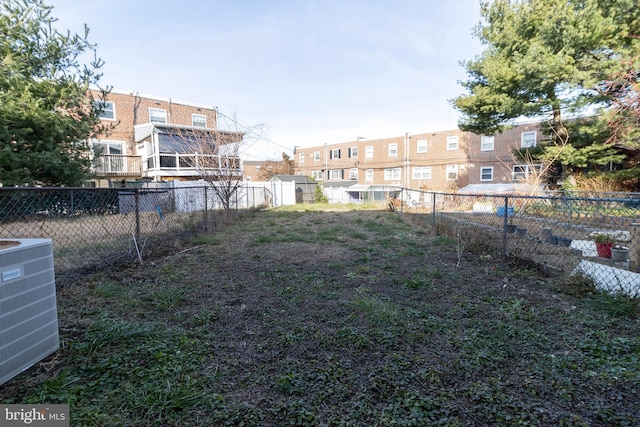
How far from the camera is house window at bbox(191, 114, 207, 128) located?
23.7m

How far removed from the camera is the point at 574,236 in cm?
580

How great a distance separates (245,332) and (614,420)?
2.53 m

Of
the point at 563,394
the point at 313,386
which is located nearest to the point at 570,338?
the point at 563,394

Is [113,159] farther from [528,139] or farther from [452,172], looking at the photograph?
[528,139]

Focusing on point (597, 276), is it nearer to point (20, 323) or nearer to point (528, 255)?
point (528, 255)

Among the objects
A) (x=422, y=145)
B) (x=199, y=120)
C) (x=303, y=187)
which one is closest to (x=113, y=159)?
(x=199, y=120)

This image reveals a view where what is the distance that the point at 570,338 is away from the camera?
2535 millimetres

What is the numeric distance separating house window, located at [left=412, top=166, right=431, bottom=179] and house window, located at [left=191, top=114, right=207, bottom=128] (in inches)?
749

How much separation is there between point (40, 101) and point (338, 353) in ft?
36.4

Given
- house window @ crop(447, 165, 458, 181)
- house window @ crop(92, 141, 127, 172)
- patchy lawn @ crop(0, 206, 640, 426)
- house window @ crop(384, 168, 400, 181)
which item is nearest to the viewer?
patchy lawn @ crop(0, 206, 640, 426)

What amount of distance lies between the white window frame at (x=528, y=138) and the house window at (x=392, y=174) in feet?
35.0

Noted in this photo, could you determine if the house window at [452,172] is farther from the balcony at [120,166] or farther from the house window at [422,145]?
the balcony at [120,166]
